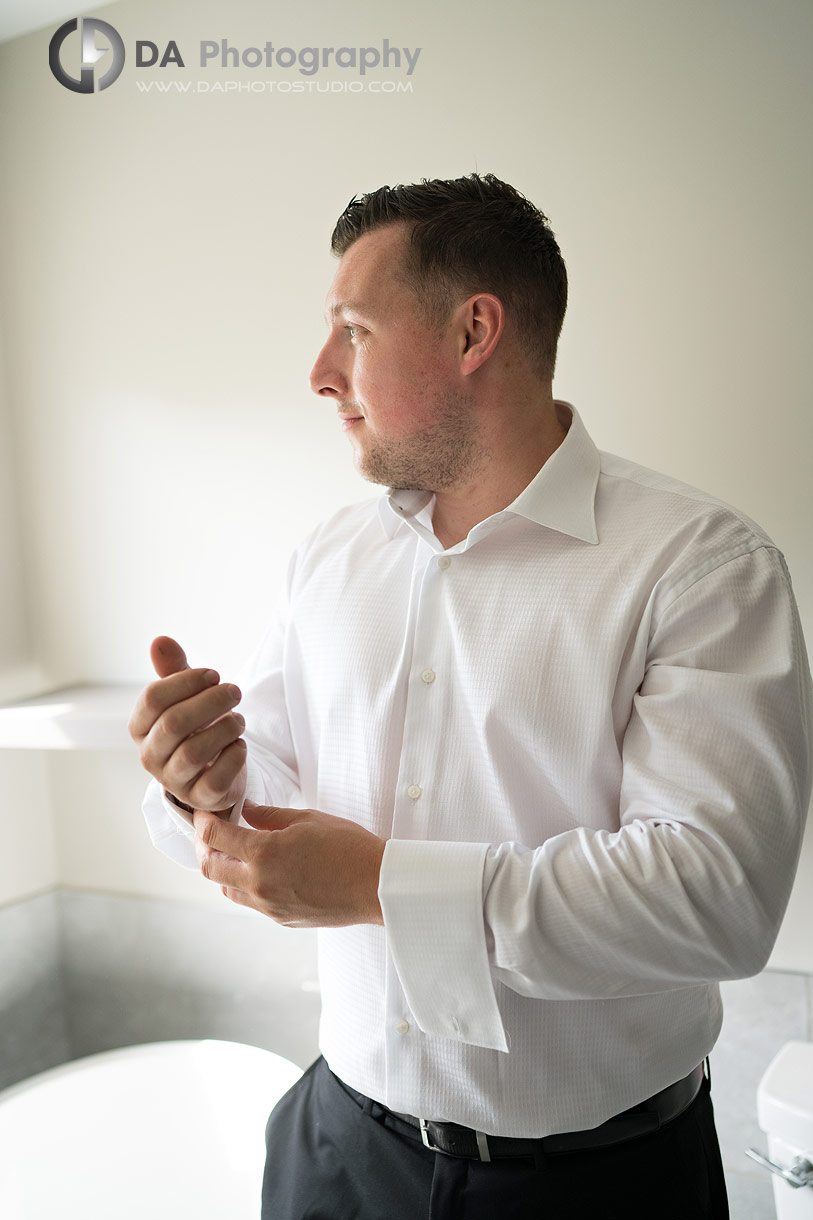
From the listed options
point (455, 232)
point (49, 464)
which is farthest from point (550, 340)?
point (49, 464)

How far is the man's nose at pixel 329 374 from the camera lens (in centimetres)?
109

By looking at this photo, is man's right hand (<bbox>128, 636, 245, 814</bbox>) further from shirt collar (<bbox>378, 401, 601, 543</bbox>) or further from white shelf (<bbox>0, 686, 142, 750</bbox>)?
white shelf (<bbox>0, 686, 142, 750</bbox>)

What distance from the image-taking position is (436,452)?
3.47 ft

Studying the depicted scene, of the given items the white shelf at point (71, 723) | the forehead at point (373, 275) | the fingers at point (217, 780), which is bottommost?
the white shelf at point (71, 723)

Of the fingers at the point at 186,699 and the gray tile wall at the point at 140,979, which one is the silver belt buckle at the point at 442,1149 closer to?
the fingers at the point at 186,699

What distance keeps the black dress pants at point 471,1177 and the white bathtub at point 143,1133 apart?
1.85 ft

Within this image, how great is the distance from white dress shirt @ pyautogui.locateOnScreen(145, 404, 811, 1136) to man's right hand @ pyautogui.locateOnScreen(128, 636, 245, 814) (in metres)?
0.17

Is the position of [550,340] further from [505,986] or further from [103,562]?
[103,562]

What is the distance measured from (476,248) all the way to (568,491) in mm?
292

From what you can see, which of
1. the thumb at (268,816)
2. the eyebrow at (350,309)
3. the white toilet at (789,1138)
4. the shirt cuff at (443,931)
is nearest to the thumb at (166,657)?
the thumb at (268,816)

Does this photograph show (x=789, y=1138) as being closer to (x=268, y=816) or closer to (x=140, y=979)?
(x=268, y=816)

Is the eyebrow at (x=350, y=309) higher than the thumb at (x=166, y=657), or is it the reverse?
the eyebrow at (x=350, y=309)

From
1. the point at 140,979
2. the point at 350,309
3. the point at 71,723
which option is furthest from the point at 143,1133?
the point at 350,309
